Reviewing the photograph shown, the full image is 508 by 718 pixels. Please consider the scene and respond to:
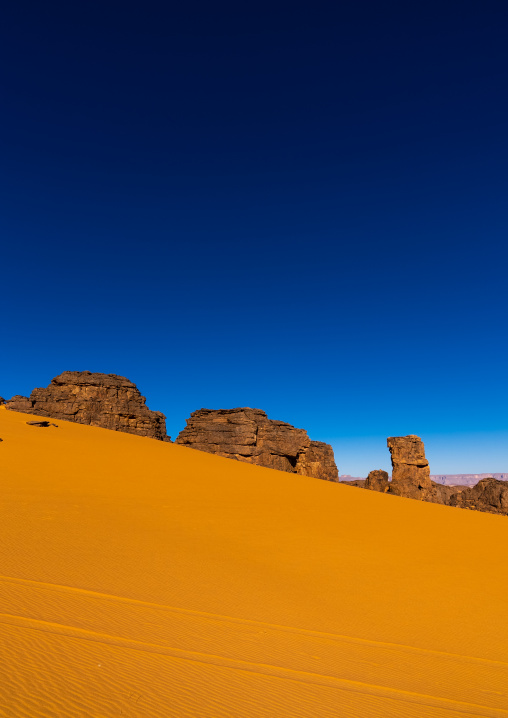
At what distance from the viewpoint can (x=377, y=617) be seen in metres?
4.26

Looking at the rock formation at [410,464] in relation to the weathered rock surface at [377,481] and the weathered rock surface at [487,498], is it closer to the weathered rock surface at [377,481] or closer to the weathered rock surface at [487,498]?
the weathered rock surface at [377,481]

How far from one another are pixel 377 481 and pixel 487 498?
1212 centimetres

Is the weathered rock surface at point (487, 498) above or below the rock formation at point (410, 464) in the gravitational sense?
below

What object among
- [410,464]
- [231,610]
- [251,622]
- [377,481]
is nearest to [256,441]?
[377,481]

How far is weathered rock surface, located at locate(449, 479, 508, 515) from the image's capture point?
3156 cm

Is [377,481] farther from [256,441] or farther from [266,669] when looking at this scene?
[266,669]

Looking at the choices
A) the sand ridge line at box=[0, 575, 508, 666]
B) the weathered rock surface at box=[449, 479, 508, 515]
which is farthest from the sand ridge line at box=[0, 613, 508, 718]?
the weathered rock surface at box=[449, 479, 508, 515]

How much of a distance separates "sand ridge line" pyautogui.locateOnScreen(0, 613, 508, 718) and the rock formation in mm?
44642

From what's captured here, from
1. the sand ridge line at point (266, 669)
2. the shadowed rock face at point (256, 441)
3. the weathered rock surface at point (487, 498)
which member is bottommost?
the sand ridge line at point (266, 669)

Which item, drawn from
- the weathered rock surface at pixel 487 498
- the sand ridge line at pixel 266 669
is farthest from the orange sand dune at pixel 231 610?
the weathered rock surface at pixel 487 498

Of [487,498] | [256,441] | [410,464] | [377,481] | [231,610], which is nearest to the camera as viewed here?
→ [231,610]

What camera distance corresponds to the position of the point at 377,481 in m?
43.3

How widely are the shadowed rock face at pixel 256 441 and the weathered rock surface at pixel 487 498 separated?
13.3 meters

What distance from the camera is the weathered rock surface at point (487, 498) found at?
3156cm
